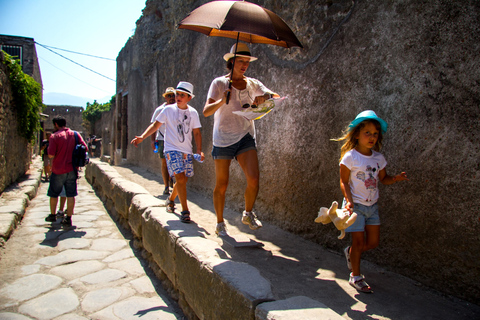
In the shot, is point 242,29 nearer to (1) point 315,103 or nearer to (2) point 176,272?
(1) point 315,103

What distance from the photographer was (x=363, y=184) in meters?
2.41

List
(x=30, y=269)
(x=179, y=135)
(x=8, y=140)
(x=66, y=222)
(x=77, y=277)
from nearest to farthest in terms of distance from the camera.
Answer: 1. (x=77, y=277)
2. (x=30, y=269)
3. (x=179, y=135)
4. (x=66, y=222)
5. (x=8, y=140)

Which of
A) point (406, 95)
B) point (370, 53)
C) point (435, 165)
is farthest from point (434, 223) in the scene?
point (370, 53)

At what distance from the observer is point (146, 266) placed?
3842 millimetres

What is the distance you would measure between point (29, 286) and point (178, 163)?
5.94 feet

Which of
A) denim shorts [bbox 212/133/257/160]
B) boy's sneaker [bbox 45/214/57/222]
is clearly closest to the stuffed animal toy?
denim shorts [bbox 212/133/257/160]

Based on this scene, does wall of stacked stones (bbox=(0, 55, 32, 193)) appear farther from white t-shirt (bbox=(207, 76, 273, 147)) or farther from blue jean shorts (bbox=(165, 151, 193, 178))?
white t-shirt (bbox=(207, 76, 273, 147))

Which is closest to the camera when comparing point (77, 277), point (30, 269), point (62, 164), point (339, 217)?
point (339, 217)

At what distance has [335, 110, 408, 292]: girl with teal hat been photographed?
2.39 metres

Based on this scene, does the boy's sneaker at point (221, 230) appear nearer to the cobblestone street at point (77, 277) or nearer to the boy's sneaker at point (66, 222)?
Result: the cobblestone street at point (77, 277)

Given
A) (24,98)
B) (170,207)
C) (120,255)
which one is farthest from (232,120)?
(24,98)

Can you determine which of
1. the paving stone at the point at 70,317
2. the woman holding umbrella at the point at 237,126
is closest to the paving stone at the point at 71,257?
the paving stone at the point at 70,317

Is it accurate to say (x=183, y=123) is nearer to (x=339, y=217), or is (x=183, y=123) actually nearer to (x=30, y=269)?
(x=30, y=269)

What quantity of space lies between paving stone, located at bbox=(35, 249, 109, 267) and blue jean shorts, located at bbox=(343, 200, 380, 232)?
2.91 m
